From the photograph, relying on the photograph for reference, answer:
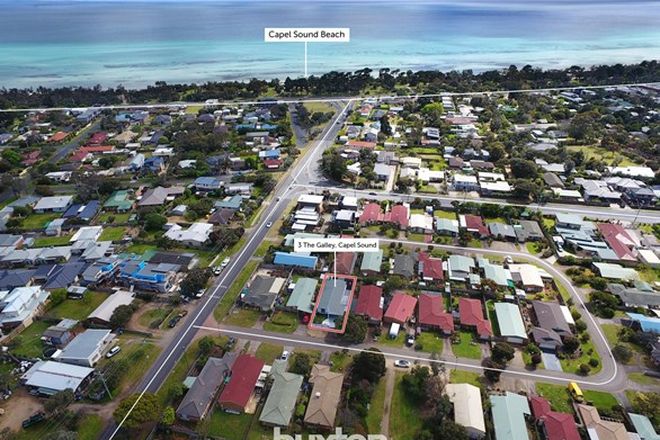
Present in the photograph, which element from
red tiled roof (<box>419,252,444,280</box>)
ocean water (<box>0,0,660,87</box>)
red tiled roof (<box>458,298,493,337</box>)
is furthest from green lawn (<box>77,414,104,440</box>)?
ocean water (<box>0,0,660,87</box>)

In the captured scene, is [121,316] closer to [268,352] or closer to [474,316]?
[268,352]

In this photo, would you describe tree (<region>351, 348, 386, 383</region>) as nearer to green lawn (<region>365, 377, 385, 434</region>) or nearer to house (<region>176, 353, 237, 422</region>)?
green lawn (<region>365, 377, 385, 434</region>)

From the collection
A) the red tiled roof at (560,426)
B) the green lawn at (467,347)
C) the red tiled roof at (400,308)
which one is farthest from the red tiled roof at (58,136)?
the red tiled roof at (560,426)

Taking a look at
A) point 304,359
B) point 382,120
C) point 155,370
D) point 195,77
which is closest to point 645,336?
point 304,359

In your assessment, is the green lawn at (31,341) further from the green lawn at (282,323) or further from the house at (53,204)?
the house at (53,204)

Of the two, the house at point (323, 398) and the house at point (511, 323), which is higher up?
the house at point (511, 323)
